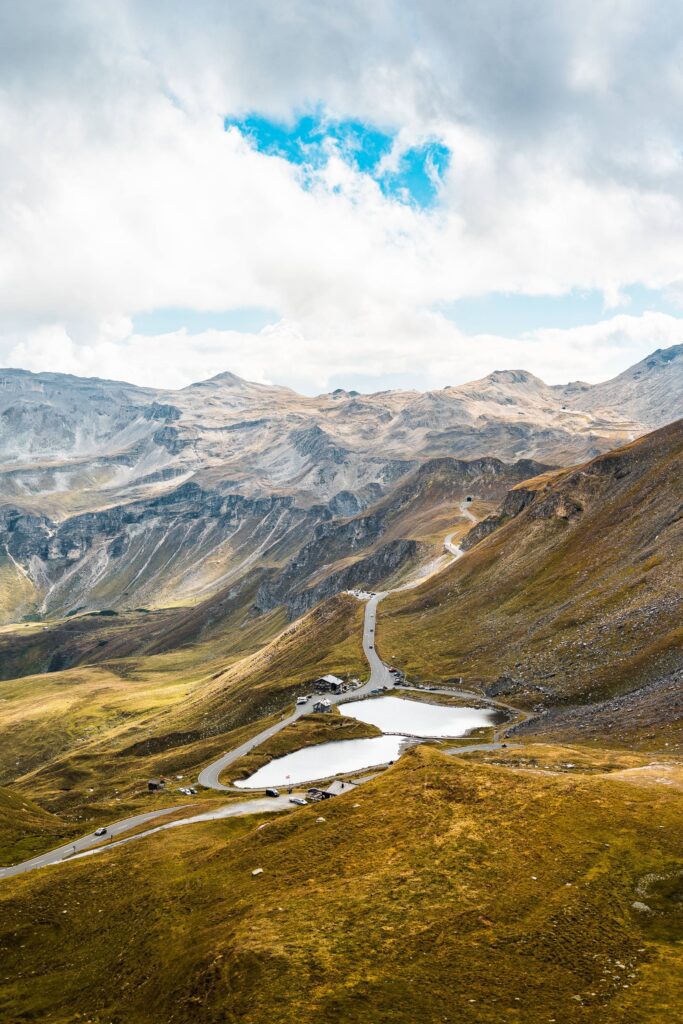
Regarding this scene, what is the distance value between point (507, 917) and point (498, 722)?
91.2 metres

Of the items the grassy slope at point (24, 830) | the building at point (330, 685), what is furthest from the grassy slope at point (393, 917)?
the building at point (330, 685)

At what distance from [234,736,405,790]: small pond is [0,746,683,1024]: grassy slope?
46.1m

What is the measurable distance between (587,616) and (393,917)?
404 ft

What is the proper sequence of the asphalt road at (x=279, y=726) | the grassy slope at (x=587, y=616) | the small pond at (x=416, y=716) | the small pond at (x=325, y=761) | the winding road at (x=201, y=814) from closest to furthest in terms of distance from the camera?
1. the winding road at (x=201, y=814)
2. the small pond at (x=325, y=761)
3. the asphalt road at (x=279, y=726)
4. the grassy slope at (x=587, y=616)
5. the small pond at (x=416, y=716)

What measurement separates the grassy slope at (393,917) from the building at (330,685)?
92900 millimetres

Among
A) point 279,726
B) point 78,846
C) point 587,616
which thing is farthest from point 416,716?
point 78,846

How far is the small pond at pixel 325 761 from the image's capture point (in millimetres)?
112312

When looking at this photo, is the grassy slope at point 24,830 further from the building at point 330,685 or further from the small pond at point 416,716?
the building at point 330,685

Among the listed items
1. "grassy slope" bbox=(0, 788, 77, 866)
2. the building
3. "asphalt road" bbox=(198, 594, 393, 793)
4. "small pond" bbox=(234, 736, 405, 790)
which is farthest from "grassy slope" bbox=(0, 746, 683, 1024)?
the building

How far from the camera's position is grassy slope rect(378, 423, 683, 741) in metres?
126

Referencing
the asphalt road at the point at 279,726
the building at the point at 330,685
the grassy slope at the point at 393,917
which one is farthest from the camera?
the building at the point at 330,685

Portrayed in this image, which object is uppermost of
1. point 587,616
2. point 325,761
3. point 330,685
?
point 587,616

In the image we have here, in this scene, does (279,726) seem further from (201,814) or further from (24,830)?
(24,830)

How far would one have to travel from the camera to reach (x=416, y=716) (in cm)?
13625
